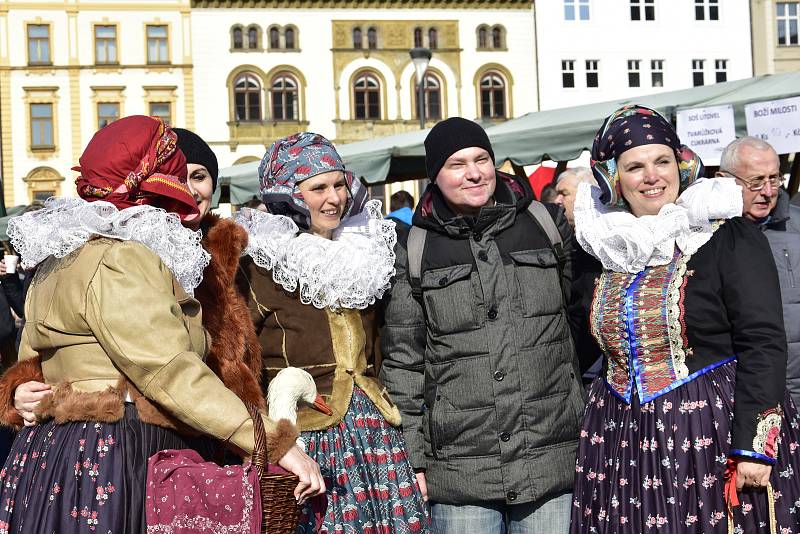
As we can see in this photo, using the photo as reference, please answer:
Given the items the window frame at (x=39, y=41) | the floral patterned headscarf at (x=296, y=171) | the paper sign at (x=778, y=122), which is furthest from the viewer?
the window frame at (x=39, y=41)

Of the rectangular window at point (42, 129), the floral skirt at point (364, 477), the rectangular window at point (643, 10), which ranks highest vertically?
the rectangular window at point (643, 10)

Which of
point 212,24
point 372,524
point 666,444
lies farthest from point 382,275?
point 212,24

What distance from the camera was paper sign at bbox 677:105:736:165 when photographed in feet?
24.8

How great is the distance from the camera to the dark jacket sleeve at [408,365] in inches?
149

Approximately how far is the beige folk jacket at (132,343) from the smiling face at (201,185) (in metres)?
0.89

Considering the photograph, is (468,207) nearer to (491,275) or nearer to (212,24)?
(491,275)

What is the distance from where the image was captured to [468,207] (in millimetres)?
3816

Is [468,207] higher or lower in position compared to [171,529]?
higher

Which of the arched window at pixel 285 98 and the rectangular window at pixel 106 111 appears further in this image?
the arched window at pixel 285 98

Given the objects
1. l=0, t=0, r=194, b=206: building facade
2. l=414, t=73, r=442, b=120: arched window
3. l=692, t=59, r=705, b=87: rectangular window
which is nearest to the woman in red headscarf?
l=0, t=0, r=194, b=206: building facade

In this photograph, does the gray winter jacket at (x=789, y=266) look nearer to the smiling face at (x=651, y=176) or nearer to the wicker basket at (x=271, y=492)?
the smiling face at (x=651, y=176)

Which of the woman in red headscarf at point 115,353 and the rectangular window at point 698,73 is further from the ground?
the rectangular window at point 698,73

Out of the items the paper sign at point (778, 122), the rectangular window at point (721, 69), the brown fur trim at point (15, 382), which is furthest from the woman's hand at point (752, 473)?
the rectangular window at point (721, 69)

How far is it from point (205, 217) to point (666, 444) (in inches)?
70.1
